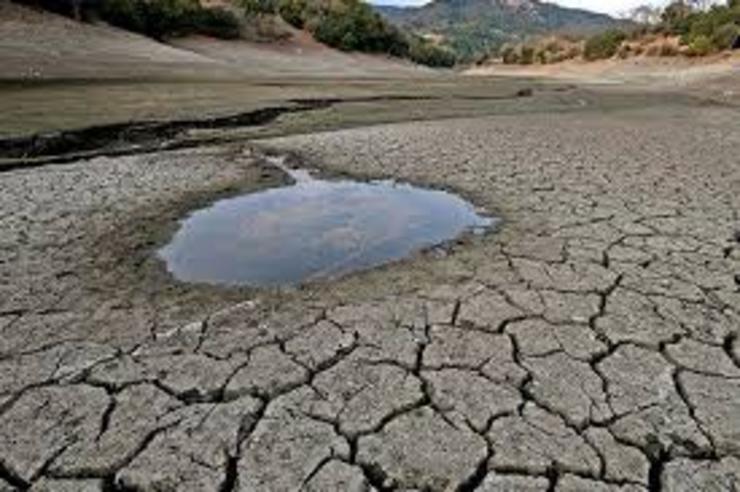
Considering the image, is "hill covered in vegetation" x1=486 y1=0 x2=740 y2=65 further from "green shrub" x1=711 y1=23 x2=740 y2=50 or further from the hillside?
the hillside

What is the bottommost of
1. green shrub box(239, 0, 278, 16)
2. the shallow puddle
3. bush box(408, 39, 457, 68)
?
bush box(408, 39, 457, 68)

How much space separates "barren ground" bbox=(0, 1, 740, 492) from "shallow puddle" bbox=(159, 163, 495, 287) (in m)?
0.20

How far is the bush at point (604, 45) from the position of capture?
44750mm

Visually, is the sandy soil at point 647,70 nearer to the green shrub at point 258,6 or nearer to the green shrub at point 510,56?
the green shrub at point 510,56

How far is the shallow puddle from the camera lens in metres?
4.41

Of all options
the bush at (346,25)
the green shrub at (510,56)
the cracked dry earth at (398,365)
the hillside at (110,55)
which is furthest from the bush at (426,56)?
the cracked dry earth at (398,365)

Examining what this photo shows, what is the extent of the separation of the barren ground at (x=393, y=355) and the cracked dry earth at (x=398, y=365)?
1 cm

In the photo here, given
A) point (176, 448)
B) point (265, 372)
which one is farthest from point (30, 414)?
point (265, 372)

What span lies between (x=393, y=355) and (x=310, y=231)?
7.10ft

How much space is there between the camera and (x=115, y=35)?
29406 millimetres

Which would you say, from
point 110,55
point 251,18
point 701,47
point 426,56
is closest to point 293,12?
point 251,18

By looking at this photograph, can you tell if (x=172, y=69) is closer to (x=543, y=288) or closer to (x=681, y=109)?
(x=681, y=109)

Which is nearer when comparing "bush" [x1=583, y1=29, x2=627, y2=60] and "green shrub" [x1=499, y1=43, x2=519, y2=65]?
"bush" [x1=583, y1=29, x2=627, y2=60]

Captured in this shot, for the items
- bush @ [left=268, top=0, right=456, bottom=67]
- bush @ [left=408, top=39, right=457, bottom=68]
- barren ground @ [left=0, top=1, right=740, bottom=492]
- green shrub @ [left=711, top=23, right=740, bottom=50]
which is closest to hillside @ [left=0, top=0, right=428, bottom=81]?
bush @ [left=268, top=0, right=456, bottom=67]
